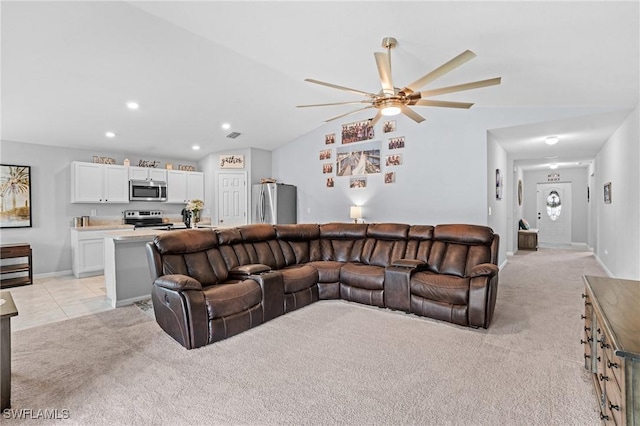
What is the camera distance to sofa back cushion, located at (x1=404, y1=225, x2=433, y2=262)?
13.7 ft

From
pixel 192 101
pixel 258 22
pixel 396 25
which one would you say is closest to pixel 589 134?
pixel 396 25

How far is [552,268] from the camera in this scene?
6.31 m

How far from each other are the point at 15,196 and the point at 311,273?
5.36 meters

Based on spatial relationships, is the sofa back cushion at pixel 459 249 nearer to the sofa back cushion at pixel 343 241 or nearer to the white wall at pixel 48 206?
the sofa back cushion at pixel 343 241

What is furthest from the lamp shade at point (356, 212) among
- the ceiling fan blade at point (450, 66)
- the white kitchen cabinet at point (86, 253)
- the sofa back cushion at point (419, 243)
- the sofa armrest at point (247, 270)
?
the white kitchen cabinet at point (86, 253)

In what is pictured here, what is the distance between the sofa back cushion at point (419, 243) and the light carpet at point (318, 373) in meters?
0.87

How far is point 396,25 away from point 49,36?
3304mm

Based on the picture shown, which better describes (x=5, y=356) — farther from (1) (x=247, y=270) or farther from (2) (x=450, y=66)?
(2) (x=450, y=66)

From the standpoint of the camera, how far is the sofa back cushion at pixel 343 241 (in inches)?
187

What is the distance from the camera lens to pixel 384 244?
455cm

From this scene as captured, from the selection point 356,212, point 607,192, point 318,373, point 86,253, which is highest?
point 607,192

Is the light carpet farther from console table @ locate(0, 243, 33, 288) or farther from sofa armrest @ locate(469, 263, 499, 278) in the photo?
console table @ locate(0, 243, 33, 288)

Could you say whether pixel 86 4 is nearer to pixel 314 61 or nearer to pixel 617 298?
pixel 314 61

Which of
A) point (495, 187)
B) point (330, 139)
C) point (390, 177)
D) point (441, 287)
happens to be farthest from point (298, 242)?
point (495, 187)
